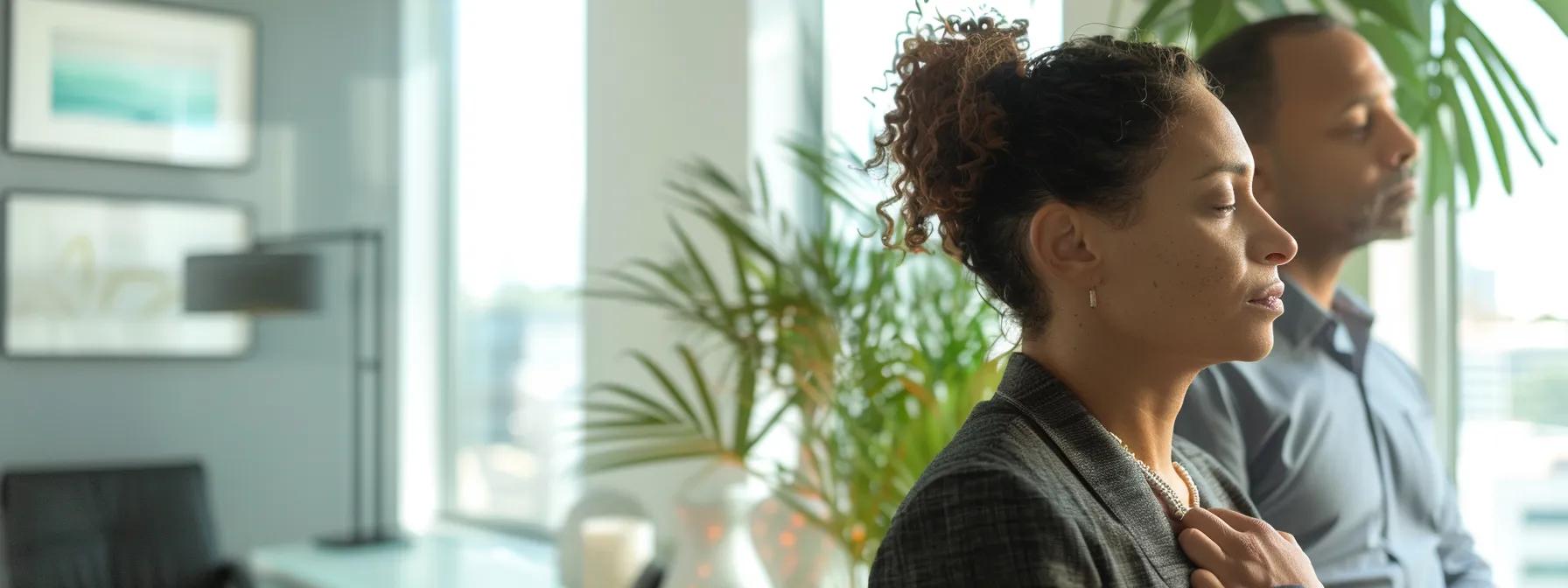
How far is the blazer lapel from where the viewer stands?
96 centimetres

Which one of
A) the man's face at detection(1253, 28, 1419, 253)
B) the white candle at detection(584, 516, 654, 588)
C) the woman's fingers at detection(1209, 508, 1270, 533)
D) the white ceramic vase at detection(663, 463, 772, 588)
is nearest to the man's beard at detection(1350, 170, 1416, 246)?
the man's face at detection(1253, 28, 1419, 253)

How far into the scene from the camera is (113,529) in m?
4.21

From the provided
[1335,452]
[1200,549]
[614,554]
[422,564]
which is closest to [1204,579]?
[1200,549]

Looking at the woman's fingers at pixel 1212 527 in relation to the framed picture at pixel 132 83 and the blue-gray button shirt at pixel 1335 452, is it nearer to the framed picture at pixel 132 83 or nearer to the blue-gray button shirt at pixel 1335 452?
the blue-gray button shirt at pixel 1335 452

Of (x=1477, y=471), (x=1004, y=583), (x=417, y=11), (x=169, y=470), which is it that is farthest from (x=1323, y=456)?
(x=417, y=11)

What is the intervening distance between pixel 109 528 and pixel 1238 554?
13.2 feet

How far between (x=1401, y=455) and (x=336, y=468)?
400 centimetres

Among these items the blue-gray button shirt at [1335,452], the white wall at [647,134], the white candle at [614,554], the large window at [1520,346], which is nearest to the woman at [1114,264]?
the blue-gray button shirt at [1335,452]

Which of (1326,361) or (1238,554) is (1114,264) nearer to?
(1238,554)

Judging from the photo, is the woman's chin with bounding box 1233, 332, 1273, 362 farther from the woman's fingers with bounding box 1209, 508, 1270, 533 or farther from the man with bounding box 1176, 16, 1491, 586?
the man with bounding box 1176, 16, 1491, 586

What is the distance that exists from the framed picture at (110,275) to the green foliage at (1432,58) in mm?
3478

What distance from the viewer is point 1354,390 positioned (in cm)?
162

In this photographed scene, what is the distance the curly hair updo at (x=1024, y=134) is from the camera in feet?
3.24

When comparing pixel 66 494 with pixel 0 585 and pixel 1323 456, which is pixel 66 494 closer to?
pixel 0 585
